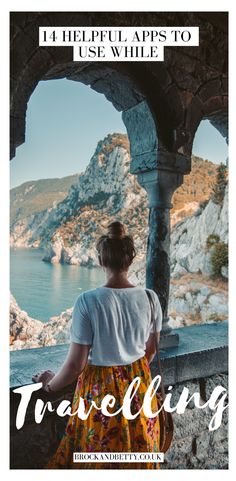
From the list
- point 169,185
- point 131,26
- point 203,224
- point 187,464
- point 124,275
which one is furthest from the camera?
point 203,224

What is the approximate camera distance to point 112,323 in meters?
1.29

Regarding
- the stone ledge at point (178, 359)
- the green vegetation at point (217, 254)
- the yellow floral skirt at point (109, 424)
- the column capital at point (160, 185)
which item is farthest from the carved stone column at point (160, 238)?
the green vegetation at point (217, 254)

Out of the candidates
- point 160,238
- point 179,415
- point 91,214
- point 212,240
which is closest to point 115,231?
point 160,238

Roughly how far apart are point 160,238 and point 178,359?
2.32 ft

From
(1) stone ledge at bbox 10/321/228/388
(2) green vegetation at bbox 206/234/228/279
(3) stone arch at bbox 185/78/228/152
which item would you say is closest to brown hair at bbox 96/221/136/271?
(1) stone ledge at bbox 10/321/228/388

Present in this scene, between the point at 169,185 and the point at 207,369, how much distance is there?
113 centimetres

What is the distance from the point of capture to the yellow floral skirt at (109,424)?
135 centimetres

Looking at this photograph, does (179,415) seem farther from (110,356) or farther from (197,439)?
(110,356)

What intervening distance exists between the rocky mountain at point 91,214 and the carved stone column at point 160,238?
175 mm

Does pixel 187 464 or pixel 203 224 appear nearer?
pixel 187 464
